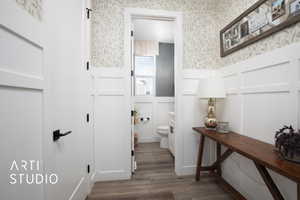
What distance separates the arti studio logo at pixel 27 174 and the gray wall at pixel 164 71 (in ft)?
10.3

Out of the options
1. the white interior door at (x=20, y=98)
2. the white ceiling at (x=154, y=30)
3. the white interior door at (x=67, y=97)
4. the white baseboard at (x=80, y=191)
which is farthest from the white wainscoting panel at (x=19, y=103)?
the white ceiling at (x=154, y=30)

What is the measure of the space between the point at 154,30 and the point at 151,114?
2125 mm

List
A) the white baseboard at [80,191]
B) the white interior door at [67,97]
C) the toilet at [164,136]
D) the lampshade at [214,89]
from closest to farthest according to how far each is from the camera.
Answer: the white interior door at [67,97] → the white baseboard at [80,191] → the lampshade at [214,89] → the toilet at [164,136]

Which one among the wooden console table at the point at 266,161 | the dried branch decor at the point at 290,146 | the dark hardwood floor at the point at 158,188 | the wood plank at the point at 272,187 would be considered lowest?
the dark hardwood floor at the point at 158,188

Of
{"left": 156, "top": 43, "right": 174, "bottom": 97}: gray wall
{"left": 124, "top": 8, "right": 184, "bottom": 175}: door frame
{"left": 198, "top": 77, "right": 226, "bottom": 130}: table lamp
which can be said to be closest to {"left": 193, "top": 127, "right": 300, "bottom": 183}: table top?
{"left": 198, "top": 77, "right": 226, "bottom": 130}: table lamp

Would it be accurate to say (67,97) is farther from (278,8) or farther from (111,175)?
(278,8)

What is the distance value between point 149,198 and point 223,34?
7.76 feet

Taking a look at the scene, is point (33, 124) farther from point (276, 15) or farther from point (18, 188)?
point (276, 15)

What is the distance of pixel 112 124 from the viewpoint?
191 cm

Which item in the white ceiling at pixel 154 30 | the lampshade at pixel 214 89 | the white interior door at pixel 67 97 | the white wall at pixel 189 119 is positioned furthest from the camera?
the white ceiling at pixel 154 30

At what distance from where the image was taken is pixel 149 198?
155 centimetres

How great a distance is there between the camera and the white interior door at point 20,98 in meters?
0.59

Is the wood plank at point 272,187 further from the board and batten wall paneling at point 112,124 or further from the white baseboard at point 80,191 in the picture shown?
the white baseboard at point 80,191

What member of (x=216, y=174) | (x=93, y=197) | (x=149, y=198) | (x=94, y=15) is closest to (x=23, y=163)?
(x=93, y=197)
